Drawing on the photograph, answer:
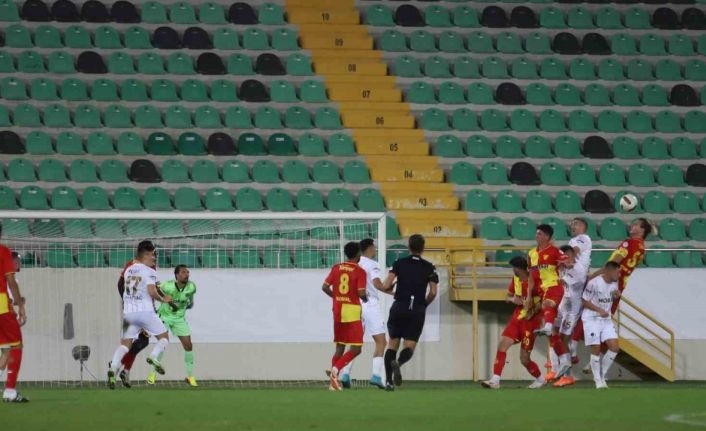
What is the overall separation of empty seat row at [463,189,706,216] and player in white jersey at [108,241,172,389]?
720 cm

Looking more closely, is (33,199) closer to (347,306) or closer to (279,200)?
(279,200)

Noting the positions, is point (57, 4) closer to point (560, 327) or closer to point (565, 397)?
point (560, 327)

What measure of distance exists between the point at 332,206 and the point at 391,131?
97.3 inches

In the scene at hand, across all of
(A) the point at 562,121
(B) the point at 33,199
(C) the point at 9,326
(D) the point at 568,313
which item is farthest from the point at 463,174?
(C) the point at 9,326

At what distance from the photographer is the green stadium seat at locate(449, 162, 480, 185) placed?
899 inches

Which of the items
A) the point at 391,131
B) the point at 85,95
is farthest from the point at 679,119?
the point at 85,95

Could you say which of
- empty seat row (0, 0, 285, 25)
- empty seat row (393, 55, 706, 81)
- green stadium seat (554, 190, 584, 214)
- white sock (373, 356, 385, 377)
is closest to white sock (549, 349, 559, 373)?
white sock (373, 356, 385, 377)

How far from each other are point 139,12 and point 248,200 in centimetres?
560

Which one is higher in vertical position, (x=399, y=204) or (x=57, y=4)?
(x=57, y=4)

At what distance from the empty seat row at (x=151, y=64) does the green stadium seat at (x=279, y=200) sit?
3.46 meters

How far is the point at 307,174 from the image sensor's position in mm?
22406

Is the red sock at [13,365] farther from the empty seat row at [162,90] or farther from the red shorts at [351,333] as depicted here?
the empty seat row at [162,90]

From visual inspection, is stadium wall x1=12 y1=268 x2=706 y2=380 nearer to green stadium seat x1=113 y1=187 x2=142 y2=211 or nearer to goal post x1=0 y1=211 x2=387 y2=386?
goal post x1=0 y1=211 x2=387 y2=386

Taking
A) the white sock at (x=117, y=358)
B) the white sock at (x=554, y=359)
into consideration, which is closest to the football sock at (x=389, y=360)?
the white sock at (x=554, y=359)
